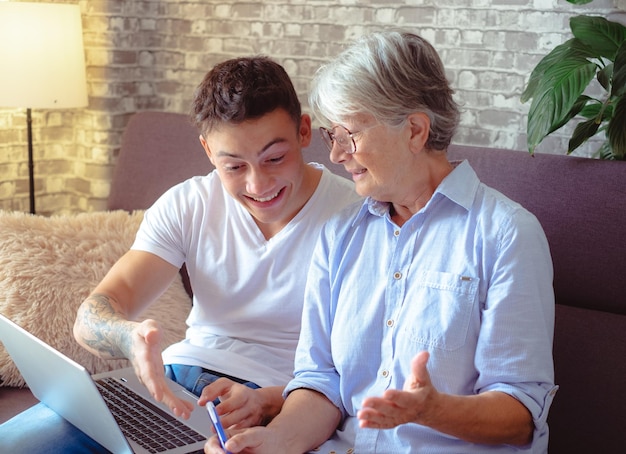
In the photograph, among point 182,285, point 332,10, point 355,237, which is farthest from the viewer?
point 332,10

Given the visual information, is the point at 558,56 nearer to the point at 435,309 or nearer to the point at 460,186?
the point at 460,186

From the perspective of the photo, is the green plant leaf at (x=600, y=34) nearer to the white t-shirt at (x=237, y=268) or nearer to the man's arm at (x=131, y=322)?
the white t-shirt at (x=237, y=268)

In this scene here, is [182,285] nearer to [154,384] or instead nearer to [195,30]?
[154,384]

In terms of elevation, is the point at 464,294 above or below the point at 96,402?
above

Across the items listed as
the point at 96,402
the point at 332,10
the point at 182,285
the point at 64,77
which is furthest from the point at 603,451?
the point at 64,77

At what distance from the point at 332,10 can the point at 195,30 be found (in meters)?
0.71

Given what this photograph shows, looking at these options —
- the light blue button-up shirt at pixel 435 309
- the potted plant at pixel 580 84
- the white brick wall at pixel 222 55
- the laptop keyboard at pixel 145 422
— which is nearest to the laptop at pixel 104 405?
the laptop keyboard at pixel 145 422

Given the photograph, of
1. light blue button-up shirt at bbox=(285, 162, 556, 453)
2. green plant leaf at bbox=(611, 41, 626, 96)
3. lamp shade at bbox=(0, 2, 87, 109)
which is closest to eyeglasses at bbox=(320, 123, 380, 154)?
light blue button-up shirt at bbox=(285, 162, 556, 453)

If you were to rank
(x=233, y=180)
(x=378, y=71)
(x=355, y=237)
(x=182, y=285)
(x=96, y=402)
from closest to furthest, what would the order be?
(x=96, y=402) < (x=378, y=71) < (x=355, y=237) < (x=233, y=180) < (x=182, y=285)

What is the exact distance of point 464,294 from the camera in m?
1.44

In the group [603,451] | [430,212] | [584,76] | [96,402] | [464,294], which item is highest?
[584,76]

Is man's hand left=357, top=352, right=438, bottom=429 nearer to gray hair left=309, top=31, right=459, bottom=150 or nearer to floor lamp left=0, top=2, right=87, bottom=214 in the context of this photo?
gray hair left=309, top=31, right=459, bottom=150

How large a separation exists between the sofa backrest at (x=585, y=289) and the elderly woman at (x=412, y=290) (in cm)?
37

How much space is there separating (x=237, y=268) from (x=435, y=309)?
572 mm
